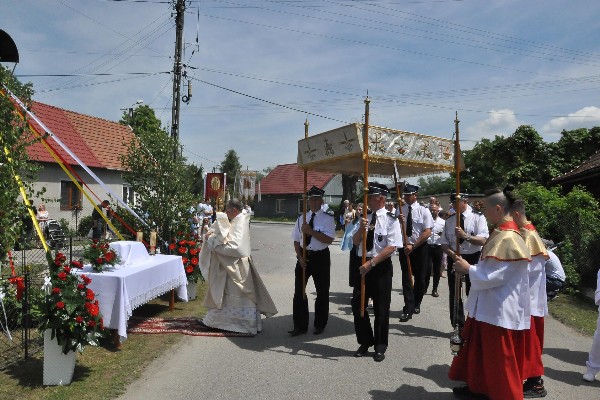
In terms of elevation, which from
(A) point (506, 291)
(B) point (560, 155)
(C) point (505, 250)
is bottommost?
(A) point (506, 291)

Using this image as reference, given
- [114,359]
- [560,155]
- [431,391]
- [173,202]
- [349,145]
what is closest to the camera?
[431,391]

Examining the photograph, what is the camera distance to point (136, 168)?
10.9m

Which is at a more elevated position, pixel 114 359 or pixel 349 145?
pixel 349 145

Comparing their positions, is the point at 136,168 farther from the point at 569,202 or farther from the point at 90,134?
the point at 90,134

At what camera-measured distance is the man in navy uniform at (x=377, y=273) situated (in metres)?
5.91

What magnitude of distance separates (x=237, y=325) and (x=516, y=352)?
383 cm

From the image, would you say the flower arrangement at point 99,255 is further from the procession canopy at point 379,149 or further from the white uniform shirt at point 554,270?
the white uniform shirt at point 554,270

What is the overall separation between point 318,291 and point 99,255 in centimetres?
299

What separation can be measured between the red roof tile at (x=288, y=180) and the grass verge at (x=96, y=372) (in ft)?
135

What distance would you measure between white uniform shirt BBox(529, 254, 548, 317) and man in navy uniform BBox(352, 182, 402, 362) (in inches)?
60.4

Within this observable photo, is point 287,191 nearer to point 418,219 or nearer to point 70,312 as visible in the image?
point 418,219

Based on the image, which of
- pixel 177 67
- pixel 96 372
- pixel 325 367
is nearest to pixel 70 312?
pixel 96 372

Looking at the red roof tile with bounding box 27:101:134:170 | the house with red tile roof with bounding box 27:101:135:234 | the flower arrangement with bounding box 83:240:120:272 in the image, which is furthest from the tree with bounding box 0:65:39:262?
the red roof tile with bounding box 27:101:134:170

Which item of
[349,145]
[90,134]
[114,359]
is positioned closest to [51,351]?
[114,359]
